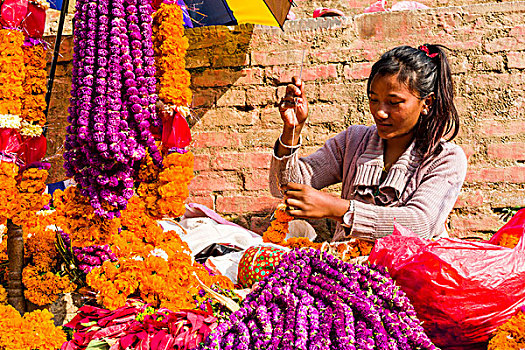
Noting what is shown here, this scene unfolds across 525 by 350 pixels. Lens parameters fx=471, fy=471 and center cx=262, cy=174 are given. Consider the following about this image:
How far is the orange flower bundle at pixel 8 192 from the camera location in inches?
65.4

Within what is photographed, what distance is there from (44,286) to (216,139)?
4.91 ft

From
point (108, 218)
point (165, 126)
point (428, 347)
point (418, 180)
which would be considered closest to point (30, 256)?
point (108, 218)

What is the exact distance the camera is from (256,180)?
2.94 meters

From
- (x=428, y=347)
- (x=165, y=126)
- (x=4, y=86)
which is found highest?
Result: (x=4, y=86)

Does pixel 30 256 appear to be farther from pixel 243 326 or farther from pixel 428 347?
pixel 428 347

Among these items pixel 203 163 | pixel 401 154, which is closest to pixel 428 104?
pixel 401 154

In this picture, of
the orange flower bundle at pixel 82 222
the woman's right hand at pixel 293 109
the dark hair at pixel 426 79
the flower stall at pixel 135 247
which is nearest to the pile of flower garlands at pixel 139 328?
the flower stall at pixel 135 247

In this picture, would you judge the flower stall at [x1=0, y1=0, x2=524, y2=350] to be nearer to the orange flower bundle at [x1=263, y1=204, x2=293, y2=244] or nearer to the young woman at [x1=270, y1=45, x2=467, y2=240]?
the orange flower bundle at [x1=263, y1=204, x2=293, y2=244]

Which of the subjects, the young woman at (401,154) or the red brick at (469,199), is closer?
the young woman at (401,154)

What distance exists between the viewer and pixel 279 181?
230 cm

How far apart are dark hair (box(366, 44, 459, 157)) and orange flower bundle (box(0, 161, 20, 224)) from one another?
1552mm

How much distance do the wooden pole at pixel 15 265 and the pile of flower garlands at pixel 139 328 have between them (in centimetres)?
46

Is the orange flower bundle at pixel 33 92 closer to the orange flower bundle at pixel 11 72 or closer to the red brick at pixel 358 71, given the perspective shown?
the orange flower bundle at pixel 11 72

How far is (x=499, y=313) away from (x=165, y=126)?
47.5 inches
